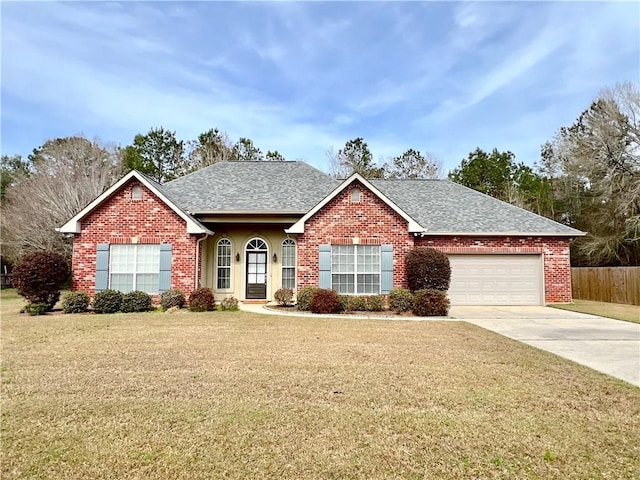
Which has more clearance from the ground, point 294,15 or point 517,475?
point 294,15

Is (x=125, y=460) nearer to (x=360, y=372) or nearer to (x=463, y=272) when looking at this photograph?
(x=360, y=372)

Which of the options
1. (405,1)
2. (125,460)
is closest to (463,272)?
(405,1)

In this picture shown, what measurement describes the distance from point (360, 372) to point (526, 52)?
1291 centimetres

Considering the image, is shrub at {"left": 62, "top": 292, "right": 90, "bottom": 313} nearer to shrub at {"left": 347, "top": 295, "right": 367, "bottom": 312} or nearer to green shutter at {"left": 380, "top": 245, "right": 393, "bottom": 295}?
shrub at {"left": 347, "top": 295, "right": 367, "bottom": 312}

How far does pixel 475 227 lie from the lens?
669 inches

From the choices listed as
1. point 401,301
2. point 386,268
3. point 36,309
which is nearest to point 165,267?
point 36,309

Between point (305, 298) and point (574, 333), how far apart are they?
797 cm

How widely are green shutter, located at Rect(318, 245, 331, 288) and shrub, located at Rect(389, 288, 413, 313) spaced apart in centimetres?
243

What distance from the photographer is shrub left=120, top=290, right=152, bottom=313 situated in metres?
14.1

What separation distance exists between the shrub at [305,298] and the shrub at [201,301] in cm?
307

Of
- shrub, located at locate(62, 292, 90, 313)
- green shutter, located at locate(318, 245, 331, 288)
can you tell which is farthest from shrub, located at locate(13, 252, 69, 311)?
green shutter, located at locate(318, 245, 331, 288)

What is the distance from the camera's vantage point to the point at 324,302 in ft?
44.9

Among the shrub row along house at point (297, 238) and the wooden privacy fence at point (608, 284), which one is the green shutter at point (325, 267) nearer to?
the shrub row along house at point (297, 238)

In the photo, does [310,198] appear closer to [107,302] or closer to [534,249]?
[107,302]
